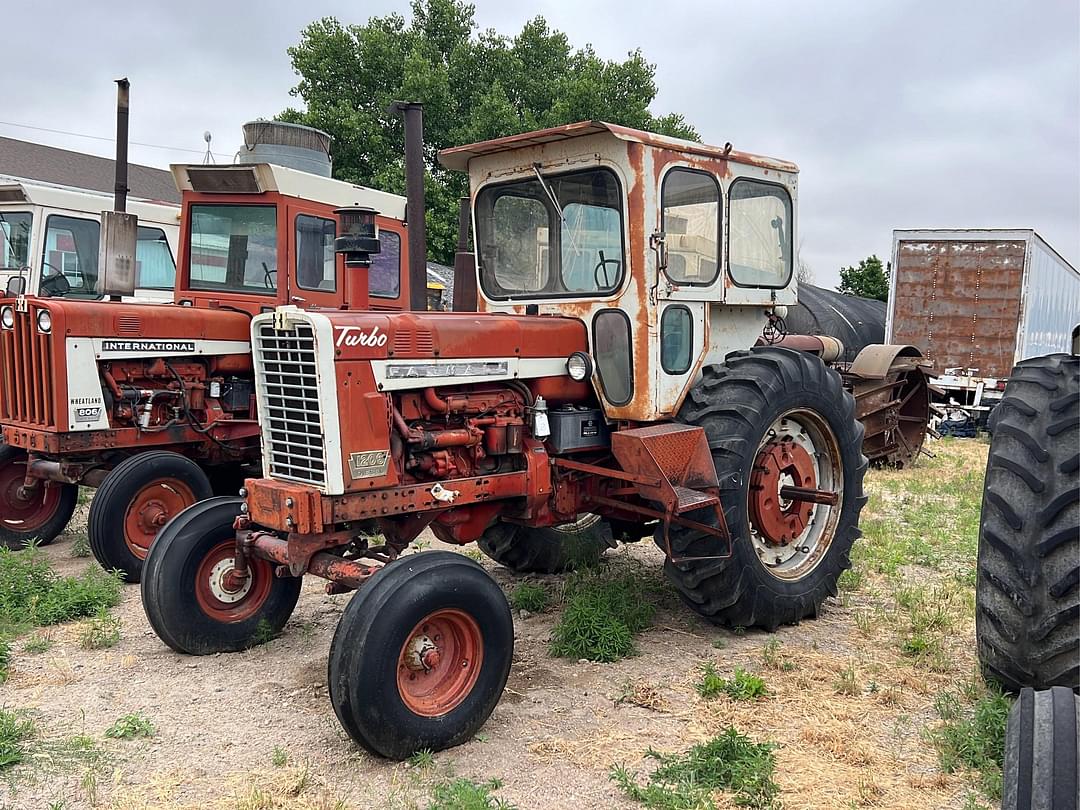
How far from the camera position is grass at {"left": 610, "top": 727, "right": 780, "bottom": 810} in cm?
312

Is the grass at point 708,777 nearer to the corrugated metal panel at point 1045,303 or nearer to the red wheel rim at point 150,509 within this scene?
the red wheel rim at point 150,509

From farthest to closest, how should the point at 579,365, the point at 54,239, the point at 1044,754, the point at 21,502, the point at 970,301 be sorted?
the point at 970,301 < the point at 54,239 < the point at 21,502 < the point at 579,365 < the point at 1044,754

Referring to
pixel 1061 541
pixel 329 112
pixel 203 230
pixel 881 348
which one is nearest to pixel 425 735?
pixel 1061 541

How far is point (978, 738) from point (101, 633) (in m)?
4.15

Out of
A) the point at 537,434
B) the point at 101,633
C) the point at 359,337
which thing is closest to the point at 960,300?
the point at 537,434

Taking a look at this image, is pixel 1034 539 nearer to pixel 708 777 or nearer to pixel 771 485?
pixel 708 777

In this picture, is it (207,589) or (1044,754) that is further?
(207,589)

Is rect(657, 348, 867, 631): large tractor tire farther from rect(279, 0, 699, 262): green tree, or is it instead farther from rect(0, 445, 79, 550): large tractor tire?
rect(279, 0, 699, 262): green tree

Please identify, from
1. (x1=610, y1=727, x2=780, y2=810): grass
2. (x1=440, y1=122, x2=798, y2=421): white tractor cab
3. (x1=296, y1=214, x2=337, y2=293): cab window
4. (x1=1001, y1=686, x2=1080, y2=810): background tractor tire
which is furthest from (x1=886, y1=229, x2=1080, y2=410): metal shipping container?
(x1=1001, y1=686, x2=1080, y2=810): background tractor tire

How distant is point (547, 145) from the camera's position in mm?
4828

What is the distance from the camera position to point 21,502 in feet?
22.2

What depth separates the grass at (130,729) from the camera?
3.65 metres

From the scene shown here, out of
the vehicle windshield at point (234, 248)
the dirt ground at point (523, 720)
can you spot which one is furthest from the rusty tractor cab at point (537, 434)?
the vehicle windshield at point (234, 248)

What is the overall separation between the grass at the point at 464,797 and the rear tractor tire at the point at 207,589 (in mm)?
1781
